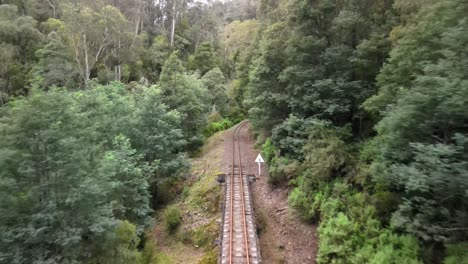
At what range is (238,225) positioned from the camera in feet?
54.7

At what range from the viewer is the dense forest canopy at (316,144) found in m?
9.56

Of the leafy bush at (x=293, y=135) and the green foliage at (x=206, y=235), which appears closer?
the green foliage at (x=206, y=235)

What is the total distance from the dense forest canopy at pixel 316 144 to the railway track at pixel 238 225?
2500 mm

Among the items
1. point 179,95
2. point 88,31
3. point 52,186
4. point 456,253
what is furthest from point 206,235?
point 88,31

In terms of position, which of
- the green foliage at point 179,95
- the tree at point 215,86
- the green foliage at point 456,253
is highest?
the tree at point 215,86

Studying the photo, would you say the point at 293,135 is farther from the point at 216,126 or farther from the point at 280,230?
the point at 216,126

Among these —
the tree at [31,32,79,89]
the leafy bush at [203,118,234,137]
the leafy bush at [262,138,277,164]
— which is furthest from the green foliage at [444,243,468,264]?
the tree at [31,32,79,89]

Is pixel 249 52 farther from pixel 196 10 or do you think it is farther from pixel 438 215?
pixel 196 10

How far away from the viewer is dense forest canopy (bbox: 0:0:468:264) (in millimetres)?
9562

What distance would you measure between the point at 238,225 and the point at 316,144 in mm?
5787

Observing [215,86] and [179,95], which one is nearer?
[179,95]

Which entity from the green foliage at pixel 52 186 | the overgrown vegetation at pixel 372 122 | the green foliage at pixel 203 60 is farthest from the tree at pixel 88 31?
the green foliage at pixel 52 186

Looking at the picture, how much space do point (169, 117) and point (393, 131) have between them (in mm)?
17615

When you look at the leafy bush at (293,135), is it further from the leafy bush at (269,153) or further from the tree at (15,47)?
the tree at (15,47)
